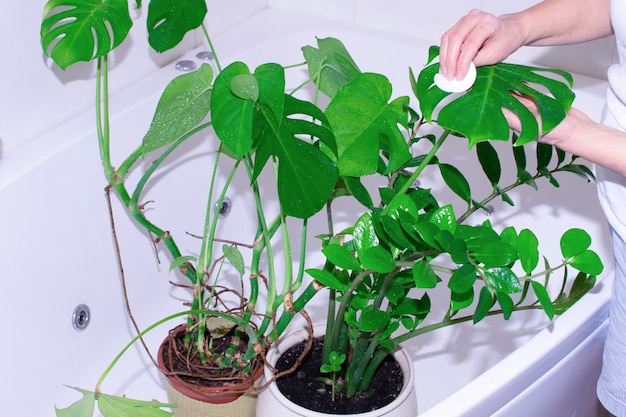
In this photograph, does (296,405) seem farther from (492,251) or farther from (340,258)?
(492,251)

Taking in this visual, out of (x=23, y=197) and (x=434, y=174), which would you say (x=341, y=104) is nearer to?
(x=23, y=197)

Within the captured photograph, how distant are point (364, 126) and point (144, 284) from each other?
795 mm

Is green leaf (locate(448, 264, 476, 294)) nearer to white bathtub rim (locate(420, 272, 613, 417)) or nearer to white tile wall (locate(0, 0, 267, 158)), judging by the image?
white bathtub rim (locate(420, 272, 613, 417))

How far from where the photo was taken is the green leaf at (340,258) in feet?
3.41

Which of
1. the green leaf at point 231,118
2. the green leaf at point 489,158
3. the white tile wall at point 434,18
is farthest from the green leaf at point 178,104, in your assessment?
the white tile wall at point 434,18

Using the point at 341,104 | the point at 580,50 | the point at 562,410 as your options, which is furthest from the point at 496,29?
the point at 580,50

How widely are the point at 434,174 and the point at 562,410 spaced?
2.16ft

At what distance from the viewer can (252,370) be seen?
1.35 m

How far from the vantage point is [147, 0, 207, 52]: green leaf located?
1271 millimetres

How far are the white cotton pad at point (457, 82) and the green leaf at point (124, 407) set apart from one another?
486mm

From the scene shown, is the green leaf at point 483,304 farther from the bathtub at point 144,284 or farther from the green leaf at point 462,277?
the bathtub at point 144,284

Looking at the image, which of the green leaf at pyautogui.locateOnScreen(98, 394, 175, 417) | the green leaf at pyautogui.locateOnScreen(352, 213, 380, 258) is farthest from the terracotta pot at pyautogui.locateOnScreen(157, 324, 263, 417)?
the green leaf at pyautogui.locateOnScreen(352, 213, 380, 258)

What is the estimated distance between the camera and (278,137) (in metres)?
1.04

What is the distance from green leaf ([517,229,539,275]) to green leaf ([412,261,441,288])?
0.41ft
